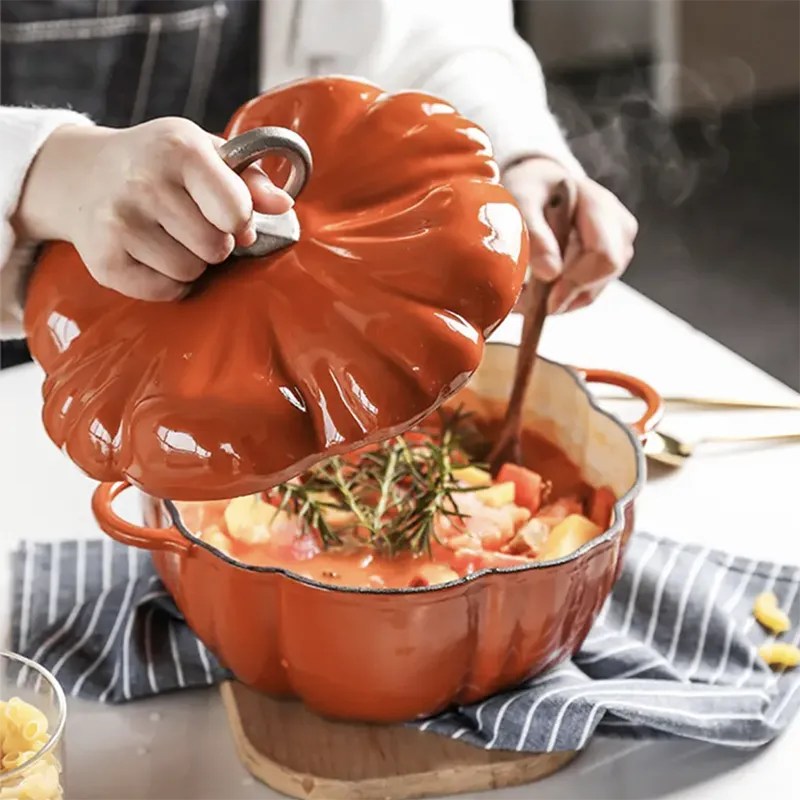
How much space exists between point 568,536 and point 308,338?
0.26m

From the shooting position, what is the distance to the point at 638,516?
34.8 inches

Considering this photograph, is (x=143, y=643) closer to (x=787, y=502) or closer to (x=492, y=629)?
(x=492, y=629)

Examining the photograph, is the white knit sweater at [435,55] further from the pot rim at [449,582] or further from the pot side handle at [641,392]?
the pot rim at [449,582]

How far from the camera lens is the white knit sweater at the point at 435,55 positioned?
0.97 meters

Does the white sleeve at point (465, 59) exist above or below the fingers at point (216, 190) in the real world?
below

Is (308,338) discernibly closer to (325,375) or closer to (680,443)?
(325,375)

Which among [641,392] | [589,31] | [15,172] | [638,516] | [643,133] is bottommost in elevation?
[643,133]

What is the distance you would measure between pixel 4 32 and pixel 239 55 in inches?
8.6

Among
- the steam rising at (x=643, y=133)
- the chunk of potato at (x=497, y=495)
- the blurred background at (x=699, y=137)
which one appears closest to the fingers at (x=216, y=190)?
the chunk of potato at (x=497, y=495)

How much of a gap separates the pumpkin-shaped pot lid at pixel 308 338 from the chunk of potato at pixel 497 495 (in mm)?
230

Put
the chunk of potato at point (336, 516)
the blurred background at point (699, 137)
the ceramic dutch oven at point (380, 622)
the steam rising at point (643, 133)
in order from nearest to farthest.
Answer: the ceramic dutch oven at point (380, 622), the chunk of potato at point (336, 516), the blurred background at point (699, 137), the steam rising at point (643, 133)

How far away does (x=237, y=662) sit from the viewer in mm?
679

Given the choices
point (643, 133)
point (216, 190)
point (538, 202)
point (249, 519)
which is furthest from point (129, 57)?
point (643, 133)

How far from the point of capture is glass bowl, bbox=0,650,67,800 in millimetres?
549
